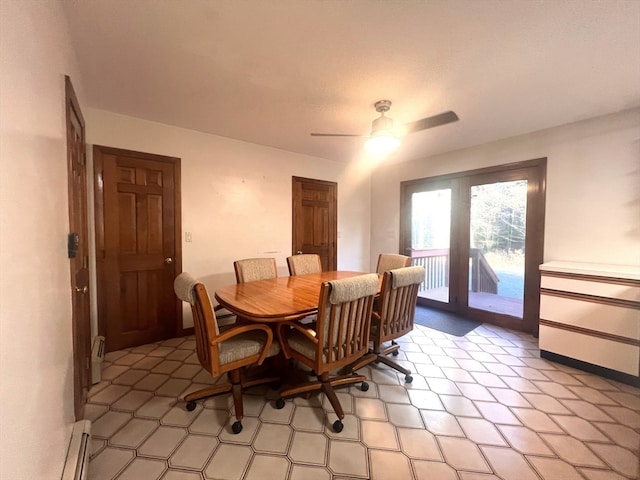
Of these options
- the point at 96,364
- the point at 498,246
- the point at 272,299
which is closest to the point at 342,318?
the point at 272,299

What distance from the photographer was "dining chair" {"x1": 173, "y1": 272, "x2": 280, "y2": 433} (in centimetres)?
153

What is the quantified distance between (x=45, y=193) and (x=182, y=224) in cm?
200

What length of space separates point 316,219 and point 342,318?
2756 mm

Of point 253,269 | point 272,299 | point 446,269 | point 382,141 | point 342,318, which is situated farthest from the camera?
point 446,269

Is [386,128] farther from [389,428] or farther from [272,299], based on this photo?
[389,428]

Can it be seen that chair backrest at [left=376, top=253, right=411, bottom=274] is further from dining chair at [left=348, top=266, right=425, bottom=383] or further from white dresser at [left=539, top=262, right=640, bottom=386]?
white dresser at [left=539, top=262, right=640, bottom=386]

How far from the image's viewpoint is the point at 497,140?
10.9 ft

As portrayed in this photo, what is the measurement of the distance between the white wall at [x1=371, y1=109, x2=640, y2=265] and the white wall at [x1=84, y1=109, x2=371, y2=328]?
2.91 m

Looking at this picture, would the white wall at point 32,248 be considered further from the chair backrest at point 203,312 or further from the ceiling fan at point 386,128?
the ceiling fan at point 386,128

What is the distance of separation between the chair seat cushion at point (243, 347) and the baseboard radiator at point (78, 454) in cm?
72

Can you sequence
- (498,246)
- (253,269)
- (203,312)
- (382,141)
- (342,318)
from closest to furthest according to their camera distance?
1. (203,312)
2. (342,318)
3. (382,141)
4. (253,269)
5. (498,246)

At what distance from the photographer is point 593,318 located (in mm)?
2291

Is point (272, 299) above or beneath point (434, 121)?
beneath

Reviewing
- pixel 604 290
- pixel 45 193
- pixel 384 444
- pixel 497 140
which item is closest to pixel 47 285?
pixel 45 193
